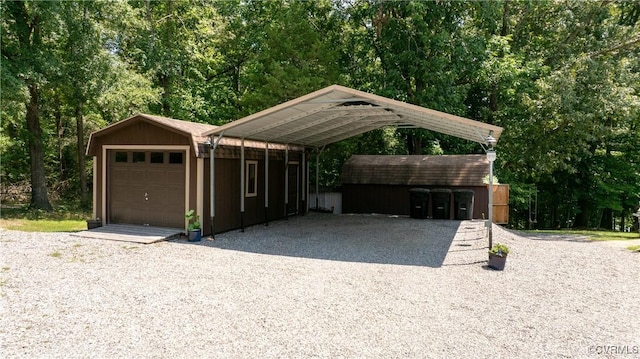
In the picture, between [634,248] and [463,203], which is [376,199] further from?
[634,248]

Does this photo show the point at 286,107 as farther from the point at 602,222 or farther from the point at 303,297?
the point at 602,222

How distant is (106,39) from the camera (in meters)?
15.8

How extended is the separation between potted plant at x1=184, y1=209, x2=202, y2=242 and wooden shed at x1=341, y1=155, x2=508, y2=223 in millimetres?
7884

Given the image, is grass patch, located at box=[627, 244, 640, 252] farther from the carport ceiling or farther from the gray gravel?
the carport ceiling

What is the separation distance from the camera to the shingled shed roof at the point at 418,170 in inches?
606

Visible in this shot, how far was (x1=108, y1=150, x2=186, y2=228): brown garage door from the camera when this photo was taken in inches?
409

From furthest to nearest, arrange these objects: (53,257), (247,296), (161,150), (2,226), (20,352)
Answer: (2,226) → (161,150) → (53,257) → (247,296) → (20,352)

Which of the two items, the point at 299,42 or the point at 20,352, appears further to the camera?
the point at 299,42

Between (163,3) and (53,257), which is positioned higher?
(163,3)

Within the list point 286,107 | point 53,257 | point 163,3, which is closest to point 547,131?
point 286,107

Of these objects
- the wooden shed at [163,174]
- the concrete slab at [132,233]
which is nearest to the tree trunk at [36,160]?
the wooden shed at [163,174]

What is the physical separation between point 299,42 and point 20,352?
52.8 feet

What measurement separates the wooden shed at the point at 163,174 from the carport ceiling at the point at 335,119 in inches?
27.9

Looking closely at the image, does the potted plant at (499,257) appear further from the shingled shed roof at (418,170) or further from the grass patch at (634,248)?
the shingled shed roof at (418,170)
